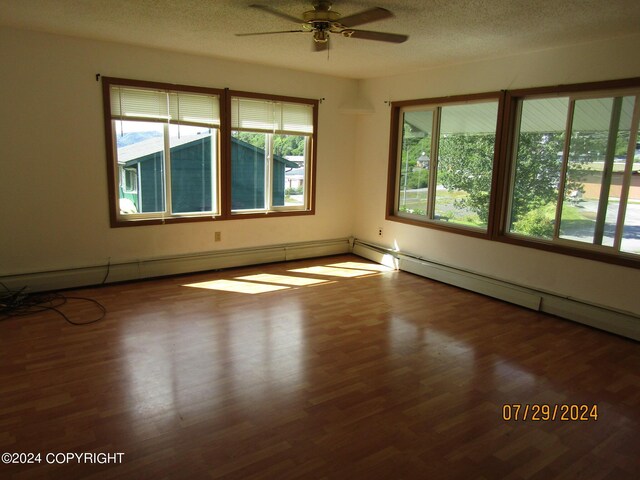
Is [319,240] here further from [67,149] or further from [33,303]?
[33,303]

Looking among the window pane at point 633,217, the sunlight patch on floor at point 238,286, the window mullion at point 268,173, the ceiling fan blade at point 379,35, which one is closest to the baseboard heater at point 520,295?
the window pane at point 633,217

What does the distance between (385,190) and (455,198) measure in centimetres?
114

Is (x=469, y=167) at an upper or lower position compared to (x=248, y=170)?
upper

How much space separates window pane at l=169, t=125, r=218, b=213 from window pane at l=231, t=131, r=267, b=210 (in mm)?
274

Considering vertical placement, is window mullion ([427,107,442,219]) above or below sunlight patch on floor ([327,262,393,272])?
above

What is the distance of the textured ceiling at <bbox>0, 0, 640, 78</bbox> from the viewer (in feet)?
10.8

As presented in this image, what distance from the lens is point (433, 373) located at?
3312 mm

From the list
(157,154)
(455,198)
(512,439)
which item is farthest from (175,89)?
(512,439)

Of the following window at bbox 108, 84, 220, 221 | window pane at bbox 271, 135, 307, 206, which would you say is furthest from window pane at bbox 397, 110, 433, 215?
window at bbox 108, 84, 220, 221

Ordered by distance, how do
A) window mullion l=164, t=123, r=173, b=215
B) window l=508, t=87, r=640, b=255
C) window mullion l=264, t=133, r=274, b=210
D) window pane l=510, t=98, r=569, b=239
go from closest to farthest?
window l=508, t=87, r=640, b=255 → window pane l=510, t=98, r=569, b=239 → window mullion l=164, t=123, r=173, b=215 → window mullion l=264, t=133, r=274, b=210

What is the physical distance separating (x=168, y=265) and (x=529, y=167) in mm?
4151

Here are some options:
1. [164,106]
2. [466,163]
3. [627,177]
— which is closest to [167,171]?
[164,106]

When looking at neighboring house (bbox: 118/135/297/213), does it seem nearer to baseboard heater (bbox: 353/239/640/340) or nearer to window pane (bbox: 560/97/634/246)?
baseboard heater (bbox: 353/239/640/340)

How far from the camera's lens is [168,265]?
5469 millimetres
